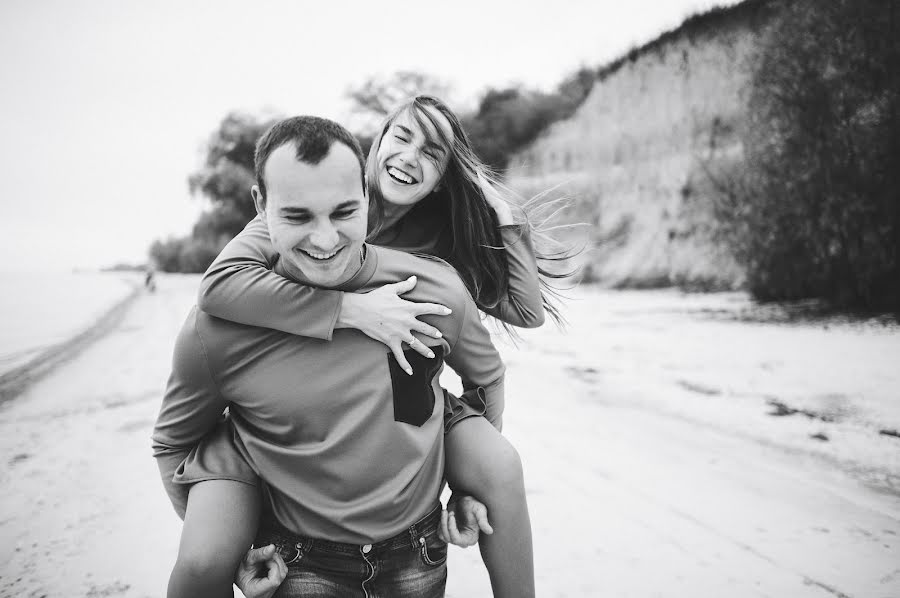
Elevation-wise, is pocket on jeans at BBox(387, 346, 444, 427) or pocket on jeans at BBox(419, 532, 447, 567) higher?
pocket on jeans at BBox(387, 346, 444, 427)

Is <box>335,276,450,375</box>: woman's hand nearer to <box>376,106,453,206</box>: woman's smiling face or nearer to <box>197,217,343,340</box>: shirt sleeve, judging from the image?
<box>197,217,343,340</box>: shirt sleeve

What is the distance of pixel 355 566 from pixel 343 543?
2.7 inches

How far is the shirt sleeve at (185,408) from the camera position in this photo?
150cm

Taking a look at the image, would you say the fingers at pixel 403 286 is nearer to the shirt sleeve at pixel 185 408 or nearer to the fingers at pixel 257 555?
the shirt sleeve at pixel 185 408

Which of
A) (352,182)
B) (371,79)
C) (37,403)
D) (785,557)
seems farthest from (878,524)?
(371,79)

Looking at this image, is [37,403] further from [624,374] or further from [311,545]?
[624,374]

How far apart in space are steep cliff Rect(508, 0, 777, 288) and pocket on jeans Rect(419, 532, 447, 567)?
10694mm

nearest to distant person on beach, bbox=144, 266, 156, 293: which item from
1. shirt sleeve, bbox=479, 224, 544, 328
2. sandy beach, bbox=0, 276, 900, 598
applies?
sandy beach, bbox=0, 276, 900, 598

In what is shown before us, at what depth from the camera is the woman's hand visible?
59.9 inches

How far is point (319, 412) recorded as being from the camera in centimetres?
148

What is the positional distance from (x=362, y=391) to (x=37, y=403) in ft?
14.2

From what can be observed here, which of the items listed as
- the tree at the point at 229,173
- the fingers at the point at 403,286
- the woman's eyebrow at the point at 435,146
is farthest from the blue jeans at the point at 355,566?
the tree at the point at 229,173

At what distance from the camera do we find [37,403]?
14.9ft

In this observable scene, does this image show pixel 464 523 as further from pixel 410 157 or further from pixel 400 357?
pixel 410 157
